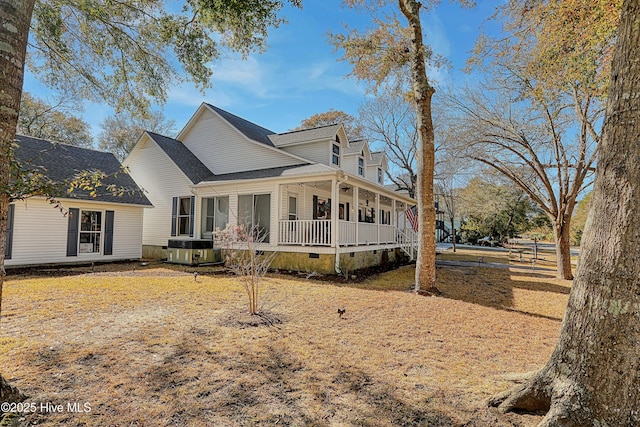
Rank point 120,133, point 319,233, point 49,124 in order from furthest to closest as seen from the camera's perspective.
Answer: point 120,133, point 49,124, point 319,233

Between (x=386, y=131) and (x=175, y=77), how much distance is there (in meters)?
21.4

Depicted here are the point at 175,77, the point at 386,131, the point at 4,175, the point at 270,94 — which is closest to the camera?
the point at 4,175

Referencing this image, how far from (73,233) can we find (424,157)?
44.5ft

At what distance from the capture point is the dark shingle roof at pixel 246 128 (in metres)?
15.2

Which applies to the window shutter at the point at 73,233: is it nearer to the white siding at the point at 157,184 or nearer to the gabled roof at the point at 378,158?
the white siding at the point at 157,184

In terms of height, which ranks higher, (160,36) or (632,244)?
(160,36)

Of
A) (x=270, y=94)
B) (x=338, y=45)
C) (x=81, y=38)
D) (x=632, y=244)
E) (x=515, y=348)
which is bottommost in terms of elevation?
(x=515, y=348)

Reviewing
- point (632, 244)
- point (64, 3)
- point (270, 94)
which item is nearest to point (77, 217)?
point (64, 3)

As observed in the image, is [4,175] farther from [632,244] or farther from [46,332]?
[632,244]

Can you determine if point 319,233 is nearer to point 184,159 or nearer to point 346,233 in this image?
point 346,233

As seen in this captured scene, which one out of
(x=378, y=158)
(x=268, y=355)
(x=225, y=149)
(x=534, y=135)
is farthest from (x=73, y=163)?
(x=534, y=135)

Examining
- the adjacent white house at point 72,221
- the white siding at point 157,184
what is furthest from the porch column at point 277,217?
the white siding at point 157,184

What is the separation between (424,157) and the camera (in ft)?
27.6

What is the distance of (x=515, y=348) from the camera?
15.0 ft
